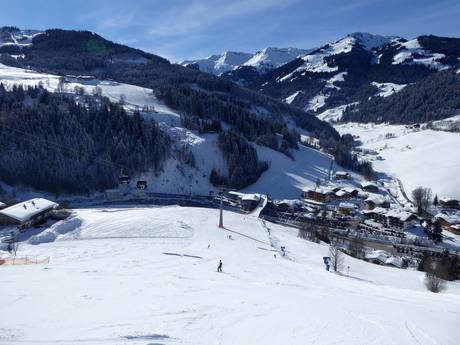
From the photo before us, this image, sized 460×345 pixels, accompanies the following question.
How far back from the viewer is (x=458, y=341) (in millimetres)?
12625

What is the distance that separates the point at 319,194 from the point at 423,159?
61.3 metres

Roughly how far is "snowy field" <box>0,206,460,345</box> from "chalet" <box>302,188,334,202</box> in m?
46.5

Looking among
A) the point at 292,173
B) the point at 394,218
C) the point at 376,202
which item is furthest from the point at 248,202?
the point at 292,173

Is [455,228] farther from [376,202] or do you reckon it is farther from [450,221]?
[376,202]

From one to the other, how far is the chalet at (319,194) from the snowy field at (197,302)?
152 feet

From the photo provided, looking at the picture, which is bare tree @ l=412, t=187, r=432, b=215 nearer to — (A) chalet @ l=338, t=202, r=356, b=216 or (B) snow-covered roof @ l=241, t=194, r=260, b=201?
(A) chalet @ l=338, t=202, r=356, b=216


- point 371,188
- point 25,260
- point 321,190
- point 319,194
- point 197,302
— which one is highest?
point 197,302

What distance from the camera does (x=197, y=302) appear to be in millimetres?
15281

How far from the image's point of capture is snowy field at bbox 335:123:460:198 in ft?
319

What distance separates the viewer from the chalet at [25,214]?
4072 centimetres

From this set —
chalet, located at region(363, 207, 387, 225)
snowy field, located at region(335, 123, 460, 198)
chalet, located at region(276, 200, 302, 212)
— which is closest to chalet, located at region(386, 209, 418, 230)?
chalet, located at region(363, 207, 387, 225)

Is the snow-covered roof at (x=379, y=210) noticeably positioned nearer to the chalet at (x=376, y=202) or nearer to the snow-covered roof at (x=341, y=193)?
the chalet at (x=376, y=202)

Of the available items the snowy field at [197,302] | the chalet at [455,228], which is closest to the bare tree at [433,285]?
the snowy field at [197,302]

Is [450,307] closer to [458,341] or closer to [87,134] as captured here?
[458,341]
